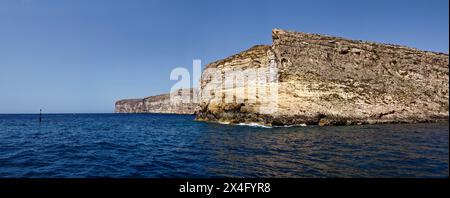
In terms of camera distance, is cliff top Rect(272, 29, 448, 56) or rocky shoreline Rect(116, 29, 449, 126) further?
cliff top Rect(272, 29, 448, 56)

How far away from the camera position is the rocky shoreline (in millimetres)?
38250

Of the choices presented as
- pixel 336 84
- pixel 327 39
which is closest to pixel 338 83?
pixel 336 84

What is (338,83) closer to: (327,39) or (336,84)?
(336,84)

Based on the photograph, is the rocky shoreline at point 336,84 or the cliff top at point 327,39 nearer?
the rocky shoreline at point 336,84

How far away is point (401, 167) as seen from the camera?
40.0ft

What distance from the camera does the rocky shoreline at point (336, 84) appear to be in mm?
38250

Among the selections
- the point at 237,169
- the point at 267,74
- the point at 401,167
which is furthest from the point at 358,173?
the point at 267,74

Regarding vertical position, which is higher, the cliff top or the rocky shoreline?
the cliff top

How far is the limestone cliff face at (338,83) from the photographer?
38250mm

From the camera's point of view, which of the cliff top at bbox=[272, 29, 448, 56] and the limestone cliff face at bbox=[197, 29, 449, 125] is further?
the cliff top at bbox=[272, 29, 448, 56]

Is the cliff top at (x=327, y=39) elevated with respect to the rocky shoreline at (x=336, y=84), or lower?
elevated

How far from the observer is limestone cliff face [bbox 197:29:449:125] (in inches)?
1506
